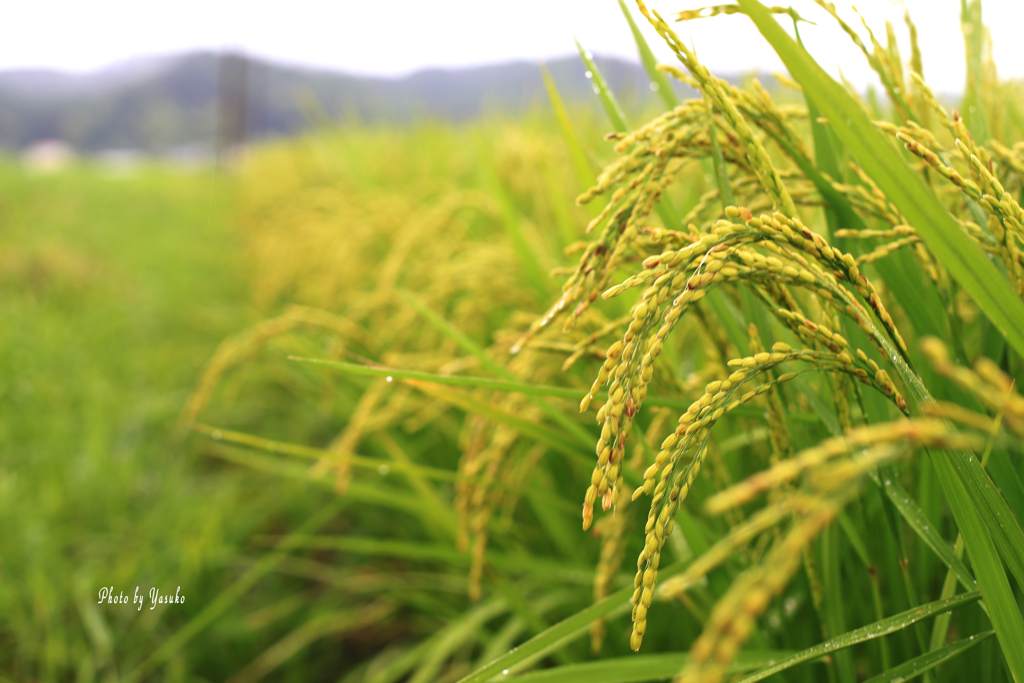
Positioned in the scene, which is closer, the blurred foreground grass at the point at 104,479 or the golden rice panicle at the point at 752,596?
the golden rice panicle at the point at 752,596

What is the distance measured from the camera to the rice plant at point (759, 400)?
1.50ft

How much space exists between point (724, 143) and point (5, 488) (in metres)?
2.36

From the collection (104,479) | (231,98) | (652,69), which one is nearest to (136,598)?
(104,479)

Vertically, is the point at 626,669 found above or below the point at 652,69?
below

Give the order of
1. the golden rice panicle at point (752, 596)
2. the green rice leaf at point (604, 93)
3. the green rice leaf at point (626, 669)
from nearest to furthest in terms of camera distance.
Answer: the golden rice panicle at point (752, 596), the green rice leaf at point (626, 669), the green rice leaf at point (604, 93)

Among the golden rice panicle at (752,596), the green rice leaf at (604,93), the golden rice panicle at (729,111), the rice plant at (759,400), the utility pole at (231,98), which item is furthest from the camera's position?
the utility pole at (231,98)

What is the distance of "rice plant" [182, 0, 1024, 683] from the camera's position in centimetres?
46

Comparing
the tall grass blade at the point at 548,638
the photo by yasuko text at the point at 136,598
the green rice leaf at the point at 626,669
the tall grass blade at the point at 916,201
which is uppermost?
the tall grass blade at the point at 916,201

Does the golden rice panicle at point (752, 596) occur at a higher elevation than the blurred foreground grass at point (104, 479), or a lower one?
higher

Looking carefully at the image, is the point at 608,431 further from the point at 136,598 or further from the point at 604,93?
the point at 136,598

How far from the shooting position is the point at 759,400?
880 millimetres

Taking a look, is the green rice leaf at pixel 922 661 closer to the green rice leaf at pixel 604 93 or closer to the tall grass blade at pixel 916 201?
the tall grass blade at pixel 916 201

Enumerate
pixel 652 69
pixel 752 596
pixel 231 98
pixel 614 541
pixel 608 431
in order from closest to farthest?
1. pixel 752 596
2. pixel 608 431
3. pixel 614 541
4. pixel 652 69
5. pixel 231 98

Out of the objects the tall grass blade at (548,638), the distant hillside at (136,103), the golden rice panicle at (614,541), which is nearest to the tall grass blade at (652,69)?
the golden rice panicle at (614,541)
